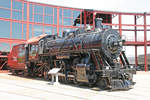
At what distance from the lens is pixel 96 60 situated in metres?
10.7

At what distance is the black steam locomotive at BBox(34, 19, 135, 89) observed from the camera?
411 inches

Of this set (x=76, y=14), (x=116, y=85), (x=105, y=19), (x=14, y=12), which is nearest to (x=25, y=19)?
(x=14, y=12)

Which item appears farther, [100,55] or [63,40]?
[63,40]

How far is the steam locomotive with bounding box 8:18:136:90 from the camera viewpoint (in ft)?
34.5

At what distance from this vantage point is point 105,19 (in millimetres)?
34625

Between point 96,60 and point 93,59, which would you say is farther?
point 93,59

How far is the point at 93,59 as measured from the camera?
435 inches

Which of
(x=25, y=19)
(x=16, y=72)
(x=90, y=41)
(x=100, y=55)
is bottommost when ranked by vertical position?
(x=16, y=72)

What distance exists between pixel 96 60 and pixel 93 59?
1.29 ft

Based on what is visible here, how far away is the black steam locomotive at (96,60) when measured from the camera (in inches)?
411

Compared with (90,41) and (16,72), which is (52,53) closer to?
(90,41)

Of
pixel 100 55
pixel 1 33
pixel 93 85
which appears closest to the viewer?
pixel 100 55

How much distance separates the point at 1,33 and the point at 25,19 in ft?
12.4

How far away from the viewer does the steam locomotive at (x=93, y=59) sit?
1052 centimetres
